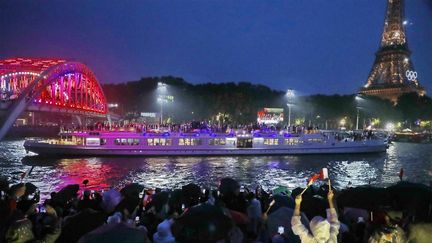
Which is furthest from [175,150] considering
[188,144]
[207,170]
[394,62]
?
[394,62]

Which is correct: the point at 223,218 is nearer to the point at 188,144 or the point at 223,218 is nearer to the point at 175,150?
the point at 175,150

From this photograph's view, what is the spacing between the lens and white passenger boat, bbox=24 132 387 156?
45000 mm

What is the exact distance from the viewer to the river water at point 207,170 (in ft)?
98.9

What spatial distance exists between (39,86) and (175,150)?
71.4 feet

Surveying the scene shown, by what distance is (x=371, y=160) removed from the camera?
4659 cm

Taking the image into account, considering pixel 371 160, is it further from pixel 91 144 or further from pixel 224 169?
pixel 91 144

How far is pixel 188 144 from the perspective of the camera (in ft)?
155

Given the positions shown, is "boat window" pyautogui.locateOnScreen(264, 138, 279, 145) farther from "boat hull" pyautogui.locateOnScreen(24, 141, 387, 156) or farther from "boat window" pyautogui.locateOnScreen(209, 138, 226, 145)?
"boat window" pyautogui.locateOnScreen(209, 138, 226, 145)

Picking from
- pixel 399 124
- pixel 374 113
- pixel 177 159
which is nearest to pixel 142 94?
pixel 374 113

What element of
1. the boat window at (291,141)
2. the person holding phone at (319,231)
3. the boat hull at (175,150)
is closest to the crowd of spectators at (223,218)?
the person holding phone at (319,231)

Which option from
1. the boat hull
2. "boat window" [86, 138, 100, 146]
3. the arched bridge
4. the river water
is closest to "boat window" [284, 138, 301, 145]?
the boat hull

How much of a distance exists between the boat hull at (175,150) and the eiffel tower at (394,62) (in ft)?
287

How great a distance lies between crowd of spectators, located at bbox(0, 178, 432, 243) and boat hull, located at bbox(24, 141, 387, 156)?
32046 millimetres

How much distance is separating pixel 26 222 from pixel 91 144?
137 feet
